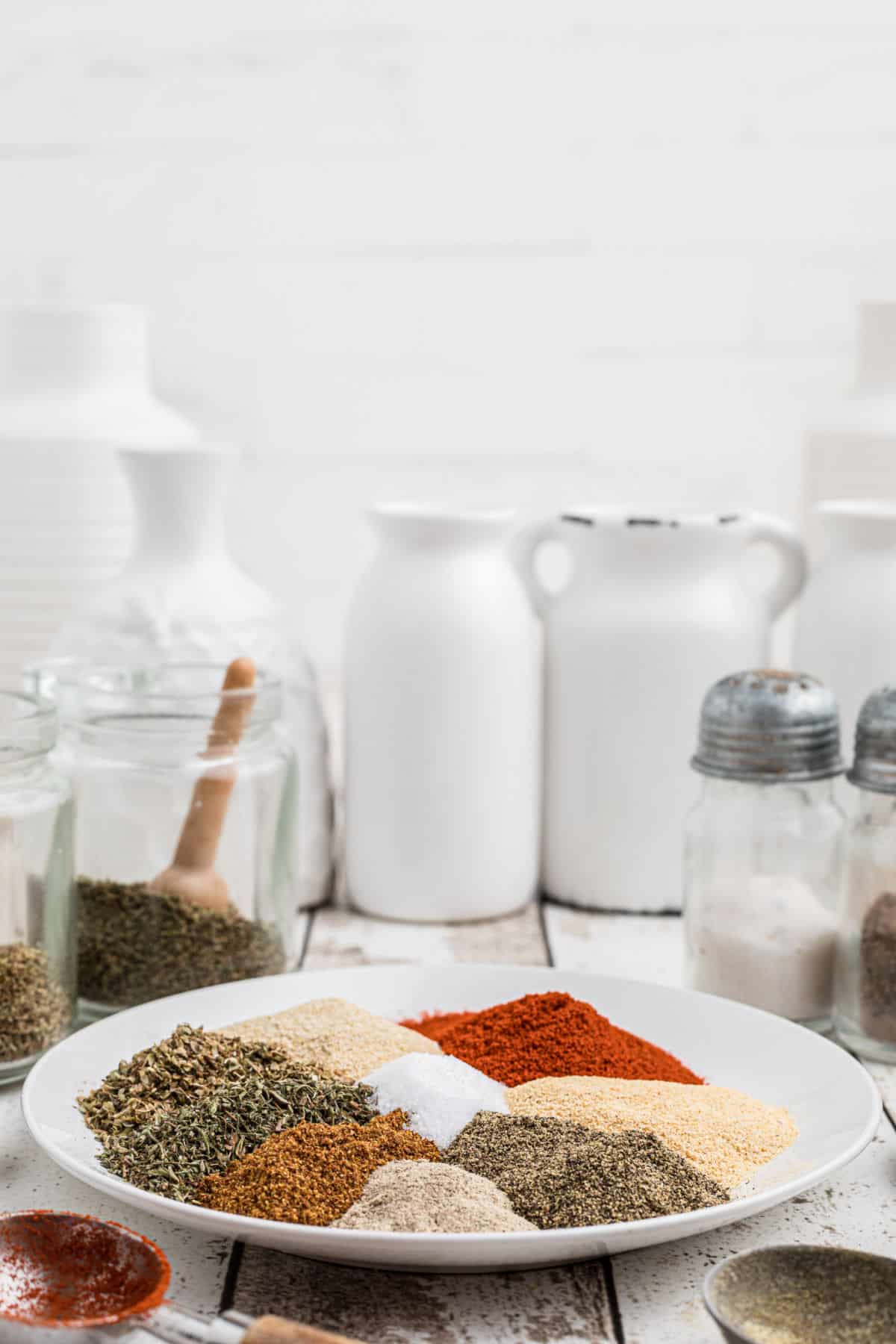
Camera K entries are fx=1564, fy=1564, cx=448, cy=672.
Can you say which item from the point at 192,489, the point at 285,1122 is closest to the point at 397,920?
the point at 192,489

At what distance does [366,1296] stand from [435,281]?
59.6 inches

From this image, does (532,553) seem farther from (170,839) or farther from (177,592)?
(170,839)

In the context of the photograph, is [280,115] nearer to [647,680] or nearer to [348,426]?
[348,426]

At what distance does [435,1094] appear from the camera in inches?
25.0

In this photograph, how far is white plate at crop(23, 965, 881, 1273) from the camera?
53cm

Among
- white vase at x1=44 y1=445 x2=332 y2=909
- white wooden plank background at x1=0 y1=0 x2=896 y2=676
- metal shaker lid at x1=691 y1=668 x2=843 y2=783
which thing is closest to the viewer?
metal shaker lid at x1=691 y1=668 x2=843 y2=783

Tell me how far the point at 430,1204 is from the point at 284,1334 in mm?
109

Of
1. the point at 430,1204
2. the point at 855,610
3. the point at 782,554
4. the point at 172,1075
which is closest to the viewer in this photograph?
the point at 430,1204

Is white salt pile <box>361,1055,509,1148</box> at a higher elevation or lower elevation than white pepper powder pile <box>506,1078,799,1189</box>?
higher

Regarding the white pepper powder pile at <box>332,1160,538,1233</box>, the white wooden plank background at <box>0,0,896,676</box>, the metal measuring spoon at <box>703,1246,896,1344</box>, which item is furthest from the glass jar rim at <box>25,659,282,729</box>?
the white wooden plank background at <box>0,0,896,676</box>

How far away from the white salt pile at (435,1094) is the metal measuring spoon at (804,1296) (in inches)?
5.7

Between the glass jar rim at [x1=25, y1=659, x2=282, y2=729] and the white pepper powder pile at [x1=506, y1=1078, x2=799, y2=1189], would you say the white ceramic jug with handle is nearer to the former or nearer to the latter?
the glass jar rim at [x1=25, y1=659, x2=282, y2=729]

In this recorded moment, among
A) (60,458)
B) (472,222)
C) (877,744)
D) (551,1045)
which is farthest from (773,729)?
(472,222)

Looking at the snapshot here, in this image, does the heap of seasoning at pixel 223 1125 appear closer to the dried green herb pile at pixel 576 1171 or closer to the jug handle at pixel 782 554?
the dried green herb pile at pixel 576 1171
